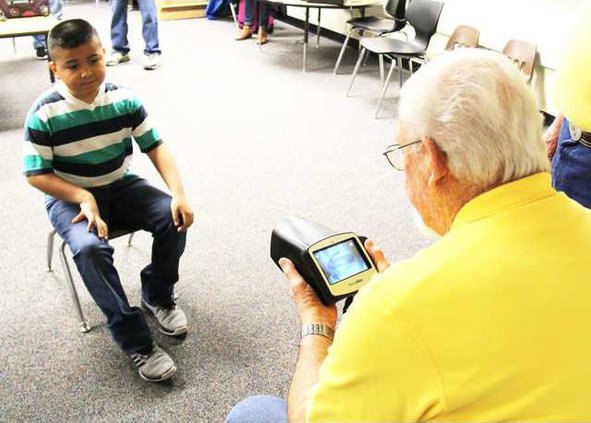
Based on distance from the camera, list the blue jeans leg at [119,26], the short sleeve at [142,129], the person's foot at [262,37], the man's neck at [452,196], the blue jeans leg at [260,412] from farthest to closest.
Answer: the person's foot at [262,37] → the blue jeans leg at [119,26] → the short sleeve at [142,129] → the blue jeans leg at [260,412] → the man's neck at [452,196]

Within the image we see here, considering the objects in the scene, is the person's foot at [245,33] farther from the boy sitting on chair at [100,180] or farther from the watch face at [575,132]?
the watch face at [575,132]

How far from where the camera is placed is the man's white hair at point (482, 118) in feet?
2.39

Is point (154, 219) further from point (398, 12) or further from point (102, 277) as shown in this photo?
point (398, 12)

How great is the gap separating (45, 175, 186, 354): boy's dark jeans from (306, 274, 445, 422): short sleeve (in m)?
1.01

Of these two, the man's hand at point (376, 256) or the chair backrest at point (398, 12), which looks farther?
the chair backrest at point (398, 12)

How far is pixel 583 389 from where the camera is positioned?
0.68 metres

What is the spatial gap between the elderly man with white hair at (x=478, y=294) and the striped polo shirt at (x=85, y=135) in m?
1.19

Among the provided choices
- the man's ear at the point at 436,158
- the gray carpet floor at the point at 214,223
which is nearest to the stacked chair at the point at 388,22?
the gray carpet floor at the point at 214,223

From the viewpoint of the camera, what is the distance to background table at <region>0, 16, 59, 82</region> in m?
3.33

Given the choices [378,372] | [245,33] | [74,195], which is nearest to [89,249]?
[74,195]

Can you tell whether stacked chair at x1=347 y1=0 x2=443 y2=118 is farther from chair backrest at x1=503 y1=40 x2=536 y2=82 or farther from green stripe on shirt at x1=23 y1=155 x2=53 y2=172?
green stripe on shirt at x1=23 y1=155 x2=53 y2=172

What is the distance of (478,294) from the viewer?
674 mm

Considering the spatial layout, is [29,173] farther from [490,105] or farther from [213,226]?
[490,105]

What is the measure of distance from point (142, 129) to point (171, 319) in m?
0.63
